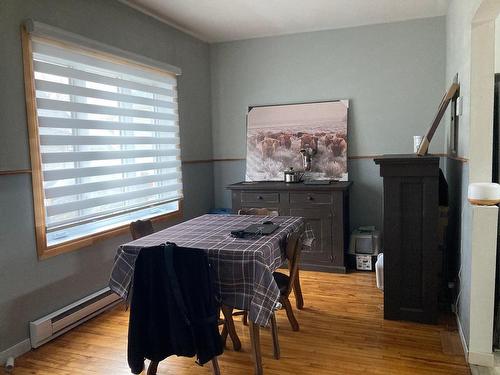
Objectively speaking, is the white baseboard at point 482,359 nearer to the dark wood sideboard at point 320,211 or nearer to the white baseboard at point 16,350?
the dark wood sideboard at point 320,211

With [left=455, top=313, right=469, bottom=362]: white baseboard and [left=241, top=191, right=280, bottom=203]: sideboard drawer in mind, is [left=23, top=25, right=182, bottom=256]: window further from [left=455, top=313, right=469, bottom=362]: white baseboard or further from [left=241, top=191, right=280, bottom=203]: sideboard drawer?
[left=455, top=313, right=469, bottom=362]: white baseboard

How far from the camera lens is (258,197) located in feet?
14.9

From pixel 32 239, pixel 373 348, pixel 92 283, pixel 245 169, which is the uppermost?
pixel 245 169

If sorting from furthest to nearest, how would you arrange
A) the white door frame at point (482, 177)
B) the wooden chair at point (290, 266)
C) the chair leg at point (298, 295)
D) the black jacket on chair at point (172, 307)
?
the chair leg at point (298, 295)
the wooden chair at point (290, 266)
the white door frame at point (482, 177)
the black jacket on chair at point (172, 307)

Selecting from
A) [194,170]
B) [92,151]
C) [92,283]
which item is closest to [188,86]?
[194,170]

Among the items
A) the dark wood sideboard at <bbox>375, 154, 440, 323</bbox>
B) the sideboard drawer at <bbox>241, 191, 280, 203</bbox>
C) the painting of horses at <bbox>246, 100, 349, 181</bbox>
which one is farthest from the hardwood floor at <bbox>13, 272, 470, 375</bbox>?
the painting of horses at <bbox>246, 100, 349, 181</bbox>

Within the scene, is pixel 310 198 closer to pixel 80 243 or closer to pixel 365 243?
pixel 365 243

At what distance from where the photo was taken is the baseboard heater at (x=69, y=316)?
111 inches

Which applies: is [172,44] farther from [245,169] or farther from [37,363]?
[37,363]

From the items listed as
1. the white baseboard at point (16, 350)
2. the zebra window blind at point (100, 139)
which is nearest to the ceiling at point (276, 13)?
the zebra window blind at point (100, 139)

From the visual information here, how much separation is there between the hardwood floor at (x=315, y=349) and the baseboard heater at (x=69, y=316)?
0.05m

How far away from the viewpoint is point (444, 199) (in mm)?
3260

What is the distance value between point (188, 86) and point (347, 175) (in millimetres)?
2095

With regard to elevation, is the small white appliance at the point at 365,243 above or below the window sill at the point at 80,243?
below
